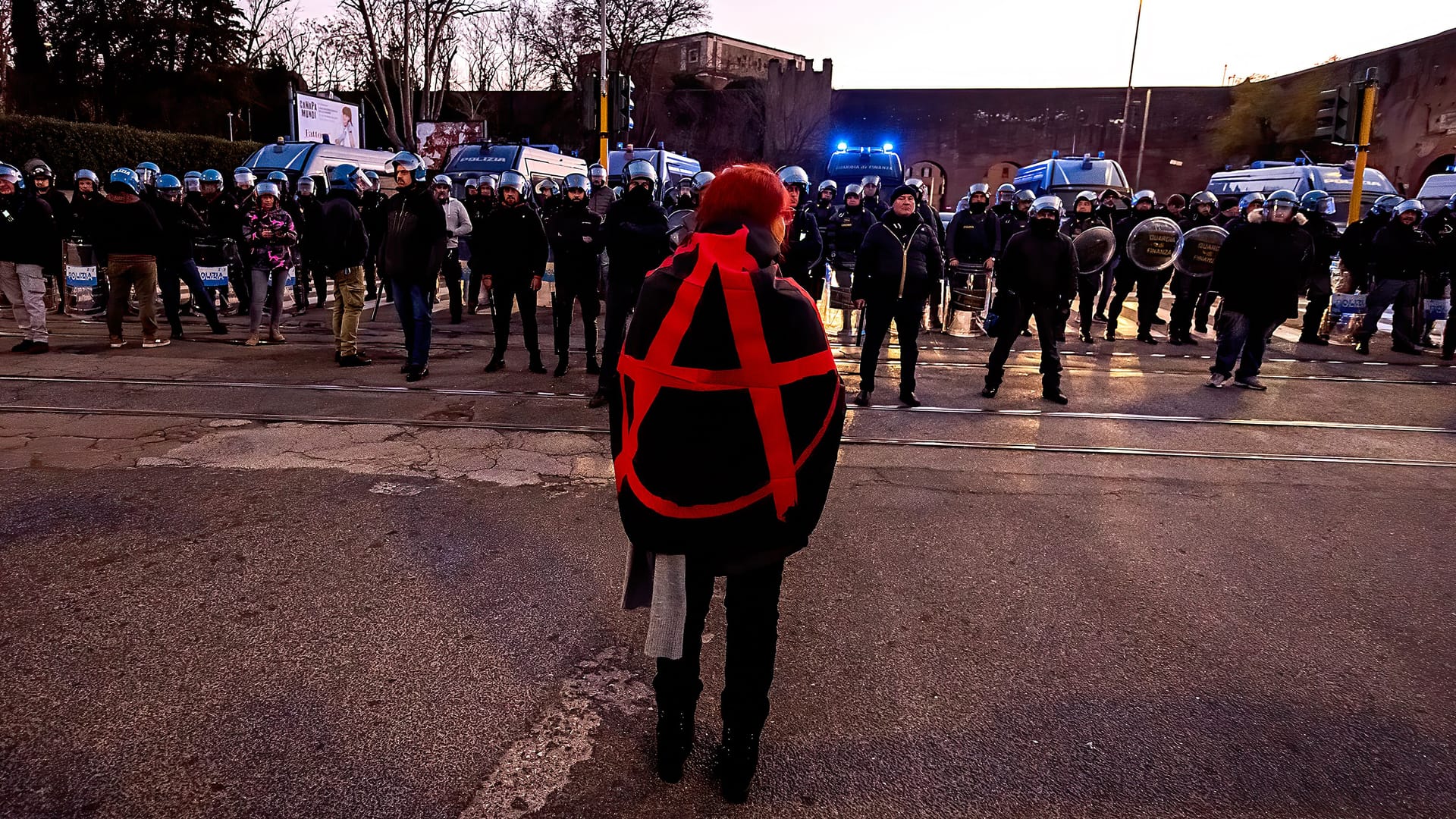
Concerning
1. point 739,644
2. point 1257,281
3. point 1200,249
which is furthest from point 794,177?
point 739,644

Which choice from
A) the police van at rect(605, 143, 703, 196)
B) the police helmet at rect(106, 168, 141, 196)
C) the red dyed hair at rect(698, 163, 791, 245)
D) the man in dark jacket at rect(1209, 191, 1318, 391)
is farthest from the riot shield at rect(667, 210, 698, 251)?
the police van at rect(605, 143, 703, 196)

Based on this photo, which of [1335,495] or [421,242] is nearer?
[1335,495]

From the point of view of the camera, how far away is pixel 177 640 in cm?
325

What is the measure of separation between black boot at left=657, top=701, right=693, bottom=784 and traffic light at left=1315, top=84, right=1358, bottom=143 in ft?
49.6

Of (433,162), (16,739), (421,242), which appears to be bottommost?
(16,739)

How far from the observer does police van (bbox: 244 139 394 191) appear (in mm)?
17250

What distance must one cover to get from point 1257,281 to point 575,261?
6.34 m

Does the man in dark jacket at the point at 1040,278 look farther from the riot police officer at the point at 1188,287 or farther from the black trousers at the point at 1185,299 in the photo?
the black trousers at the point at 1185,299

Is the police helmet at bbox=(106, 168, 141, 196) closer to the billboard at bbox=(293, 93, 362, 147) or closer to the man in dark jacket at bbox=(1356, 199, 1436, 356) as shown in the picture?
the man in dark jacket at bbox=(1356, 199, 1436, 356)

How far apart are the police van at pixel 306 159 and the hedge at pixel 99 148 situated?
498cm

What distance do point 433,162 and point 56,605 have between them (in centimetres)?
2530

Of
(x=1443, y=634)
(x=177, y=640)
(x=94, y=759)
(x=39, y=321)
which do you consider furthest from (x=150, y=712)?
(x=39, y=321)

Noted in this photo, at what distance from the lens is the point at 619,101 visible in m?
14.6

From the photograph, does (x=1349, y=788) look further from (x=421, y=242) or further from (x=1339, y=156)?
(x=1339, y=156)
